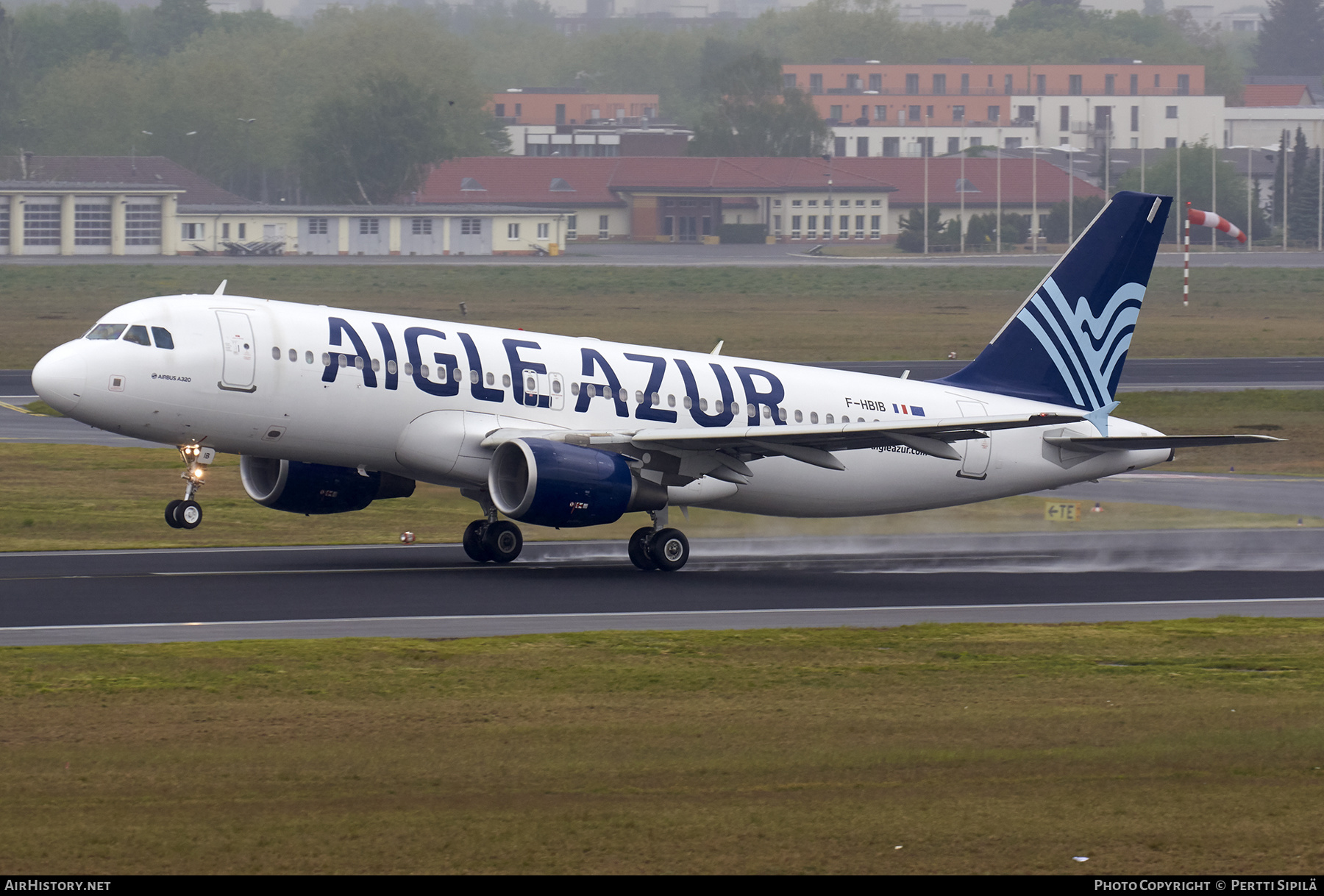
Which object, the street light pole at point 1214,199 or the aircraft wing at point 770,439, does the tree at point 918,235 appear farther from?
the aircraft wing at point 770,439

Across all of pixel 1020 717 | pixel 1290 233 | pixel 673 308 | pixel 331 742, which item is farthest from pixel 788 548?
pixel 1290 233

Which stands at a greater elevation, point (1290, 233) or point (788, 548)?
point (1290, 233)

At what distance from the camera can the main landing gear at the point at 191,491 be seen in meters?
31.5

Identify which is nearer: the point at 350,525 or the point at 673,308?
the point at 350,525

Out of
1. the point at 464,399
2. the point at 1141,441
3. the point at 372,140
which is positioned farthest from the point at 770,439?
the point at 372,140

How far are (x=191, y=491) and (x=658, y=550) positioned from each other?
9133 mm

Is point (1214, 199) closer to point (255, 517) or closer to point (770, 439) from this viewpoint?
point (255, 517)

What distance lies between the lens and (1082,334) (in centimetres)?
3981

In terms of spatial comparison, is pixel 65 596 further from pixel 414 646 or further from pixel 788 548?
pixel 788 548

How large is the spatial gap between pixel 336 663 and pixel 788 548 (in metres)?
17.0

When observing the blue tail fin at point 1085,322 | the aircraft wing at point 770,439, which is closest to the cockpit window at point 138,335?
Answer: the aircraft wing at point 770,439

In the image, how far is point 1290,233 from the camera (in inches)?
7372

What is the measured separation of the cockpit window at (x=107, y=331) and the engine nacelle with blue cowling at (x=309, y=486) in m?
4.00
